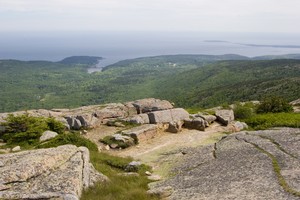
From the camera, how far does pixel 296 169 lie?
1541 centimetres

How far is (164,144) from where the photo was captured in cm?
2959

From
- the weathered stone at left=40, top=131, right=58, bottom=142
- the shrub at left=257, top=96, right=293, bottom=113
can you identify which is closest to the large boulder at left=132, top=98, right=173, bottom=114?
the shrub at left=257, top=96, right=293, bottom=113

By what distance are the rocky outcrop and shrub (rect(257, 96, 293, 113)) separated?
2983 centimetres

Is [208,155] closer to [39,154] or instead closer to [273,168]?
[273,168]

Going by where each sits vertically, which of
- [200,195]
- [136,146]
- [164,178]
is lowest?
[136,146]

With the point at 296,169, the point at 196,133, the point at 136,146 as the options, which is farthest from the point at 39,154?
the point at 196,133

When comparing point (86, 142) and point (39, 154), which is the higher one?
point (39, 154)

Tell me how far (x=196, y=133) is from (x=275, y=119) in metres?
8.30

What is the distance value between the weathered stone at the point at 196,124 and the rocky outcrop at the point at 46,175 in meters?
18.8

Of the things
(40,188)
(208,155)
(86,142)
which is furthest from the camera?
(86,142)

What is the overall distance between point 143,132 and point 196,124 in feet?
20.8

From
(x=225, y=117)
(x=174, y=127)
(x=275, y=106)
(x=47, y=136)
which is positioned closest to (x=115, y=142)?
(x=47, y=136)

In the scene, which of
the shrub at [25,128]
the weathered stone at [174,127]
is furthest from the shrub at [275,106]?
the shrub at [25,128]

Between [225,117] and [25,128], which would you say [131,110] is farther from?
[25,128]
